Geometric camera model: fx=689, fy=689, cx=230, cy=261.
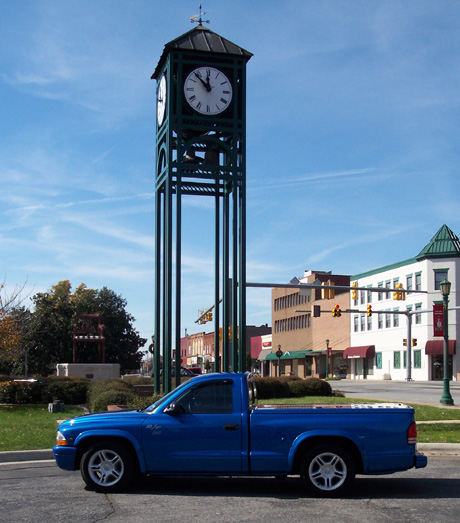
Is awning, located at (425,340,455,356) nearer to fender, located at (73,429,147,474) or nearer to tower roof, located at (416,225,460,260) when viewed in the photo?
tower roof, located at (416,225,460,260)

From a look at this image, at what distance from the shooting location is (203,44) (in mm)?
19359

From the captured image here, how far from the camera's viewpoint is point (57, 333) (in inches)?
2114

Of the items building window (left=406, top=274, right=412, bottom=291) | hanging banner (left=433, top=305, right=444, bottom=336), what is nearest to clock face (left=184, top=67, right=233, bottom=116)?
hanging banner (left=433, top=305, right=444, bottom=336)

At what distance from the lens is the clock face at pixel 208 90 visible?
753 inches

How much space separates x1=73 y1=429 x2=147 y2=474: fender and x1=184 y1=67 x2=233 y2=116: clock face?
1213cm

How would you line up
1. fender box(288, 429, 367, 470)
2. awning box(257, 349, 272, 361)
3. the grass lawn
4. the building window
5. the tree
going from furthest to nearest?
awning box(257, 349, 272, 361) < the building window < the tree < the grass lawn < fender box(288, 429, 367, 470)

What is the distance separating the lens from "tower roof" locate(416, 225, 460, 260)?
192 ft

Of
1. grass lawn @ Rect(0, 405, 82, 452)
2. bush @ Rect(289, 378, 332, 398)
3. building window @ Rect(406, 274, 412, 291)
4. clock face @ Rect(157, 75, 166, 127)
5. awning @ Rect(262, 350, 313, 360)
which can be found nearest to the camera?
grass lawn @ Rect(0, 405, 82, 452)

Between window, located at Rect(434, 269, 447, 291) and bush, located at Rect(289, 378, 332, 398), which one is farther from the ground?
window, located at Rect(434, 269, 447, 291)

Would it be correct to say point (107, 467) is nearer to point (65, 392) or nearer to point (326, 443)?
point (326, 443)

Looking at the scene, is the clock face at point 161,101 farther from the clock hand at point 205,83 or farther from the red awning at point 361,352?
the red awning at point 361,352

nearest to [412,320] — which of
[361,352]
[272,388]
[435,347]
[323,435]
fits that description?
[435,347]

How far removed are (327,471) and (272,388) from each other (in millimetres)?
16720

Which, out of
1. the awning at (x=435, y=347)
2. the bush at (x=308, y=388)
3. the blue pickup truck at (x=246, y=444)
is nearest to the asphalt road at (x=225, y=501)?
the blue pickup truck at (x=246, y=444)
